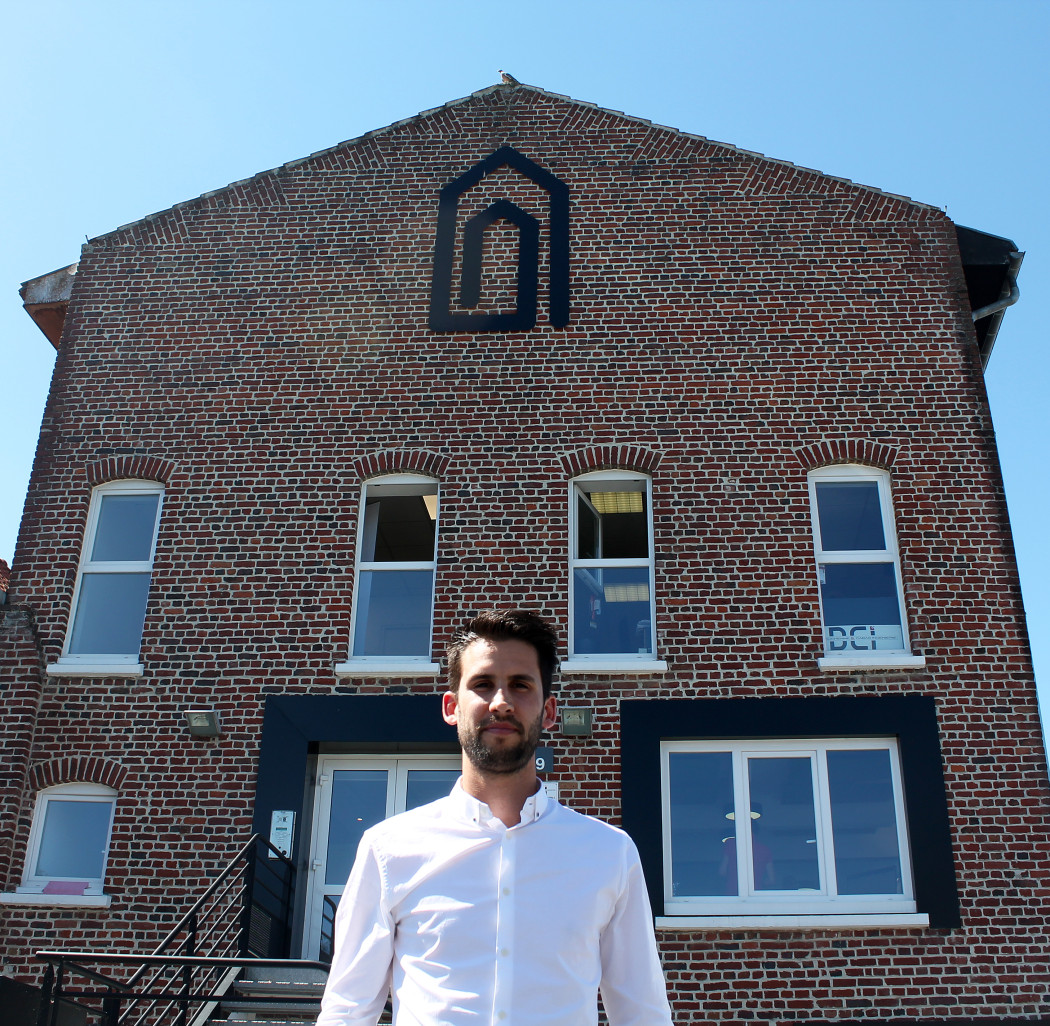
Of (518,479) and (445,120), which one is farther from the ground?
(445,120)

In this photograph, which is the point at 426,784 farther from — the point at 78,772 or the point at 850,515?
the point at 850,515

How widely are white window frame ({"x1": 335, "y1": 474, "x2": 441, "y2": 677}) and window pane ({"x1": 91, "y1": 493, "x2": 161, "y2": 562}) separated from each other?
2.18 meters

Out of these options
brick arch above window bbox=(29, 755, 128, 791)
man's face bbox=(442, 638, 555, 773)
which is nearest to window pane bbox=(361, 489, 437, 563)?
brick arch above window bbox=(29, 755, 128, 791)

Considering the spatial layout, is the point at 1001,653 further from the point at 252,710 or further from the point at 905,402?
the point at 252,710

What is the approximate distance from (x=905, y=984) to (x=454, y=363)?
23.2 feet

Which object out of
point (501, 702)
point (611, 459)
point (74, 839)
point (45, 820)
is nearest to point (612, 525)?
point (611, 459)

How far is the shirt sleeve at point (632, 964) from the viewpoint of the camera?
9.91ft

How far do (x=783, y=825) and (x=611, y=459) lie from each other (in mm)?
3767

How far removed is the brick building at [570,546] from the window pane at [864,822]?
1.3 inches

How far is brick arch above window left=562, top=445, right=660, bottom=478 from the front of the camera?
1116 cm

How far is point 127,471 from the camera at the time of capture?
38.1 feet

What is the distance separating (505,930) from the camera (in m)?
2.99

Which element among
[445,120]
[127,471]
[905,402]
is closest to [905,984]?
[905,402]

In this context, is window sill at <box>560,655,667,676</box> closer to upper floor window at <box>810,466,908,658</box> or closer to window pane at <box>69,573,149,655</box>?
upper floor window at <box>810,466,908,658</box>
